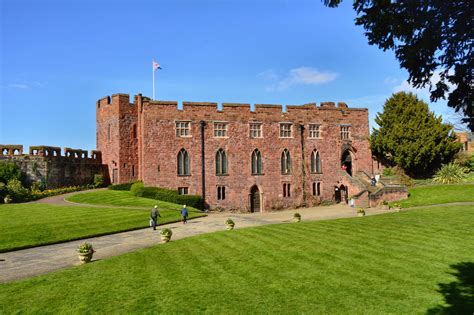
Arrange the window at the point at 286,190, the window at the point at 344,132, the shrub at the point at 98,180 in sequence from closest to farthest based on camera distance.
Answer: the window at the point at 286,190 < the shrub at the point at 98,180 < the window at the point at 344,132

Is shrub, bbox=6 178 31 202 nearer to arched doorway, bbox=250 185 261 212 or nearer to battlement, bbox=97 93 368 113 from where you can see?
battlement, bbox=97 93 368 113

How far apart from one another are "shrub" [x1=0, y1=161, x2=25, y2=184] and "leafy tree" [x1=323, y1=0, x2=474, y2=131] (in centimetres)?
3908

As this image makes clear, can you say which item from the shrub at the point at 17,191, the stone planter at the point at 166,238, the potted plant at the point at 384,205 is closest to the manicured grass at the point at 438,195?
the potted plant at the point at 384,205

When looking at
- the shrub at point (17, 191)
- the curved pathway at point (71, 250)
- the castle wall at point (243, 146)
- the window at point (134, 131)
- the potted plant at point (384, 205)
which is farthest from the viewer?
the window at point (134, 131)

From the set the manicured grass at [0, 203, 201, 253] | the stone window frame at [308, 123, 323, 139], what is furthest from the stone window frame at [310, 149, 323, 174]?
the manicured grass at [0, 203, 201, 253]

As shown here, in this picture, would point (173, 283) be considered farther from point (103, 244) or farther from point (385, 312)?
point (103, 244)

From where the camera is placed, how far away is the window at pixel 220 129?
39.8 meters

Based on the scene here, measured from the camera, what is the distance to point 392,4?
789 centimetres

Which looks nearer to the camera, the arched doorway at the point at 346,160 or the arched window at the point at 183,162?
the arched window at the point at 183,162

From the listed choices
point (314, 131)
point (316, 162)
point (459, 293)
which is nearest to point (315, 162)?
point (316, 162)

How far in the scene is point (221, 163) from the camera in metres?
39.9

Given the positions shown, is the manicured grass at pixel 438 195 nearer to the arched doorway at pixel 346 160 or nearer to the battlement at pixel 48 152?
the arched doorway at pixel 346 160

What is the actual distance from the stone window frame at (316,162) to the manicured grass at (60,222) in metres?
17.3

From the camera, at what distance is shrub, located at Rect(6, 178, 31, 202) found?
35594 millimetres
